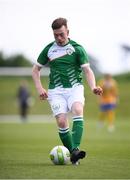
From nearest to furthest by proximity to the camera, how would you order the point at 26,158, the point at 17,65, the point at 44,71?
1. the point at 26,158
2. the point at 44,71
3. the point at 17,65

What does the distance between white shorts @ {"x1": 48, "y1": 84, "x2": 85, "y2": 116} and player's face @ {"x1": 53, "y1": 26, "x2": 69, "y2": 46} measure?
74cm

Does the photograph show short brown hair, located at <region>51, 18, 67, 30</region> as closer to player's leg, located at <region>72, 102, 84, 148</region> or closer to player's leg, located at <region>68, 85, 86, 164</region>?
player's leg, located at <region>68, 85, 86, 164</region>

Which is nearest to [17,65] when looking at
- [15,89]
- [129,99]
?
[15,89]

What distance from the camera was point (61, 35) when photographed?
11.8m

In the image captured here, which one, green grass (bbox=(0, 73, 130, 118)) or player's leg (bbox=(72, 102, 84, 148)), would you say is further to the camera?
green grass (bbox=(0, 73, 130, 118))

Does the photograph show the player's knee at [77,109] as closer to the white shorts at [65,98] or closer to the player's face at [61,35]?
the white shorts at [65,98]

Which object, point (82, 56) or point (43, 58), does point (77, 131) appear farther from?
point (43, 58)

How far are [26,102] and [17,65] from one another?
11302mm

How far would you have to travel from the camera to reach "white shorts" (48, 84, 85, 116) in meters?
11.9

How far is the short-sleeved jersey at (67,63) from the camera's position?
1198 cm

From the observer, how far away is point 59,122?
12000 millimetres

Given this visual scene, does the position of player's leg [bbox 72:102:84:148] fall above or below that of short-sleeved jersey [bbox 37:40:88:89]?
below

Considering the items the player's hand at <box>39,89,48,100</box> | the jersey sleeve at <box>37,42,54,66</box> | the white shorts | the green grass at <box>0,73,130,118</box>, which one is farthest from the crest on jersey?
the green grass at <box>0,73,130,118</box>

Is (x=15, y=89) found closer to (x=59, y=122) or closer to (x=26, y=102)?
(x=26, y=102)
